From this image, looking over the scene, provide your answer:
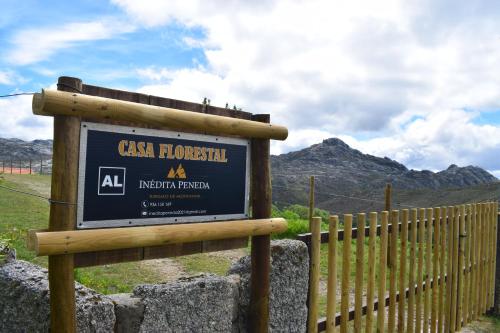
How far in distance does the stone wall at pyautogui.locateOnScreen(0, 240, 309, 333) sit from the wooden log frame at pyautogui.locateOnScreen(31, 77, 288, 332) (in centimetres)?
15

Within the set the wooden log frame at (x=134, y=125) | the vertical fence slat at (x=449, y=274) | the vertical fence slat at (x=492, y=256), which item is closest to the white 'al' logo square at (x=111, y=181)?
the wooden log frame at (x=134, y=125)

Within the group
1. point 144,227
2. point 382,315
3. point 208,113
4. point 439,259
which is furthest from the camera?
point 439,259

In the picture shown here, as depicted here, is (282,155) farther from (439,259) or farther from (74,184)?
(74,184)

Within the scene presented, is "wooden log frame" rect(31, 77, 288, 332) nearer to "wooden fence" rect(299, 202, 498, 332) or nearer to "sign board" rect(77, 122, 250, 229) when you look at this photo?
"sign board" rect(77, 122, 250, 229)

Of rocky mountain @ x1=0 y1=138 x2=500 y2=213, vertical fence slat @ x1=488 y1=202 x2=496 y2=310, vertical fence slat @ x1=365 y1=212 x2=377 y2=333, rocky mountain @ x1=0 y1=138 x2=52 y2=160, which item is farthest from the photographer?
rocky mountain @ x1=0 y1=138 x2=52 y2=160

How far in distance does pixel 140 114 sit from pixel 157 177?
385mm

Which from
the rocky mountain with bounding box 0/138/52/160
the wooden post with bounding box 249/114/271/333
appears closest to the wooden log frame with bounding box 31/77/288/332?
the wooden post with bounding box 249/114/271/333

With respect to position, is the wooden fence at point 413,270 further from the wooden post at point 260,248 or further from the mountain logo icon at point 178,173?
the mountain logo icon at point 178,173

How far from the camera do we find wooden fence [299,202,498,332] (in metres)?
3.91

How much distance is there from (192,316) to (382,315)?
2719mm

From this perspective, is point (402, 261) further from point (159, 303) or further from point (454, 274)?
point (159, 303)

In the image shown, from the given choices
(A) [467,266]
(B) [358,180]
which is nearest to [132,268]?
(A) [467,266]

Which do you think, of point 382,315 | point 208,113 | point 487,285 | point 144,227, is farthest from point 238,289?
point 487,285

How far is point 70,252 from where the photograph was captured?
89.4 inches
